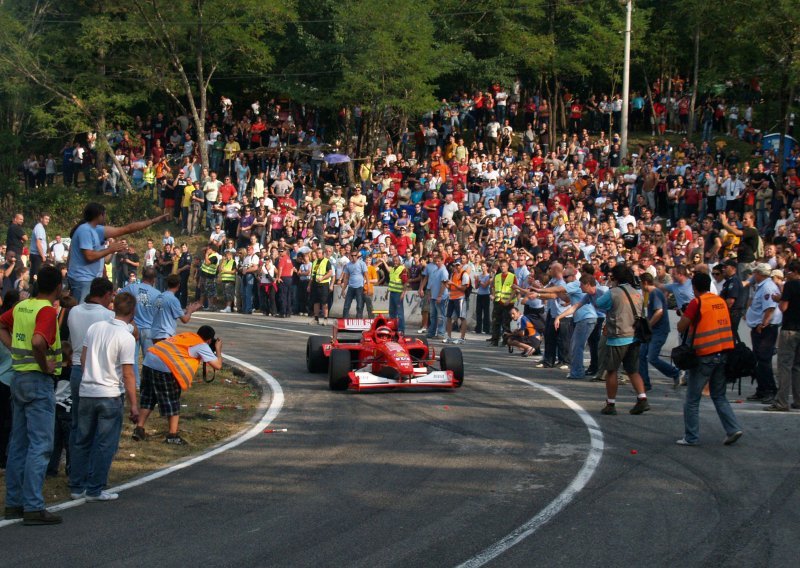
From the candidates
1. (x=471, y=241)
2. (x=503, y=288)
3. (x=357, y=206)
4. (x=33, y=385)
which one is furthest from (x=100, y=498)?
(x=357, y=206)

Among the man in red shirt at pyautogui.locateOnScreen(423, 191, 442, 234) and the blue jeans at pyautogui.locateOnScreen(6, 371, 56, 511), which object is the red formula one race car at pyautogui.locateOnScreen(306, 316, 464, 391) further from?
the man in red shirt at pyautogui.locateOnScreen(423, 191, 442, 234)

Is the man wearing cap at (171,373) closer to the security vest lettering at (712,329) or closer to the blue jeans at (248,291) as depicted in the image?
the security vest lettering at (712,329)

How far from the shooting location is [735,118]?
37156 millimetres

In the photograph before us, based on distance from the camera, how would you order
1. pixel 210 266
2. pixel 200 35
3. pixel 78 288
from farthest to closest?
pixel 200 35 → pixel 210 266 → pixel 78 288

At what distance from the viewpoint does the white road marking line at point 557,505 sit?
26.3ft

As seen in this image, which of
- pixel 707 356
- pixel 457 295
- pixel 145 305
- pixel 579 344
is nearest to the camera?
pixel 707 356

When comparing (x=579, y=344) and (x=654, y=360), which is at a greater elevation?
(x=579, y=344)

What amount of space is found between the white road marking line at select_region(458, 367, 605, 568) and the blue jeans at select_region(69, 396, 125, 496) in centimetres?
382

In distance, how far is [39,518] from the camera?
29.6ft

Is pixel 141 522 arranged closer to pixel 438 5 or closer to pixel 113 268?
pixel 113 268

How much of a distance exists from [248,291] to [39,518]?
22.6 meters

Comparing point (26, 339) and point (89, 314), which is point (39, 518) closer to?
point (26, 339)

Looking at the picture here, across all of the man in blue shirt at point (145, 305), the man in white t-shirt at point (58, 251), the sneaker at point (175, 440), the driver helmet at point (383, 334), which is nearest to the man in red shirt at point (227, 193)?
the man in white t-shirt at point (58, 251)

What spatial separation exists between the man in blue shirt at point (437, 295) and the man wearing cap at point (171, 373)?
42.7ft
